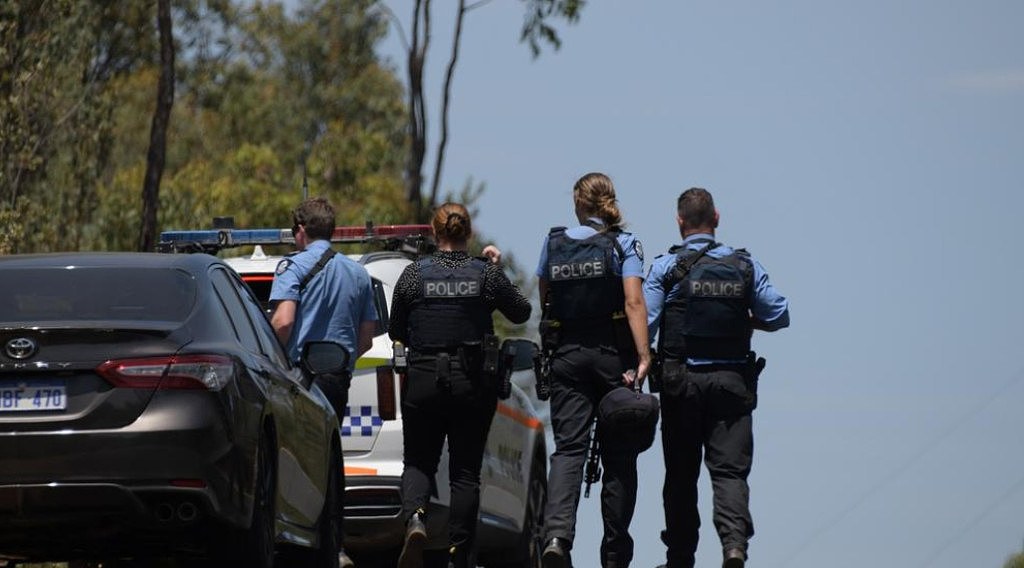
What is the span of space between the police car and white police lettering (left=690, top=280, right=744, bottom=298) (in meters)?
0.88

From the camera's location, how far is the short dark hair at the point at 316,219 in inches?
484

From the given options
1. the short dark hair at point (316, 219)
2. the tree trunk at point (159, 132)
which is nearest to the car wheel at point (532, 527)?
the short dark hair at point (316, 219)

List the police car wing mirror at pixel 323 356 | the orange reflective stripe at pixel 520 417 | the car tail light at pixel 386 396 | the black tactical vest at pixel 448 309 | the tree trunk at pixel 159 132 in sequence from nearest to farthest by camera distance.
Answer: the police car wing mirror at pixel 323 356
the black tactical vest at pixel 448 309
the car tail light at pixel 386 396
the orange reflective stripe at pixel 520 417
the tree trunk at pixel 159 132

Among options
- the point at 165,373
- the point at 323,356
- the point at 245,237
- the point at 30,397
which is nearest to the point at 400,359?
the point at 323,356

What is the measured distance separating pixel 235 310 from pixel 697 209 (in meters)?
3.11

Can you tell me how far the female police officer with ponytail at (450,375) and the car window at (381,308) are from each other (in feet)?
3.06

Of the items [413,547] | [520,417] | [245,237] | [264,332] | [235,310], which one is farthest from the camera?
[245,237]

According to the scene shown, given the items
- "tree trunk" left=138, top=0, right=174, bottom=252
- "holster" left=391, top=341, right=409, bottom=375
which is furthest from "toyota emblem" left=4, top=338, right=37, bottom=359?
"tree trunk" left=138, top=0, right=174, bottom=252

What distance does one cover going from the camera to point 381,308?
12312mm

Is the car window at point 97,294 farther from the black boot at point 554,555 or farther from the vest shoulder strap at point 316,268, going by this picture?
the vest shoulder strap at point 316,268

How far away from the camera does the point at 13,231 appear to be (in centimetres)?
2167

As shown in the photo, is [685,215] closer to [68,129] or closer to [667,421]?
[667,421]

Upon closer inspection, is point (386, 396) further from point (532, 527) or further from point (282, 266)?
point (532, 527)

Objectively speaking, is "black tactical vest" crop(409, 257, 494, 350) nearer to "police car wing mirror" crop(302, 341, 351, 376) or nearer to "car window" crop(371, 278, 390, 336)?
"police car wing mirror" crop(302, 341, 351, 376)
